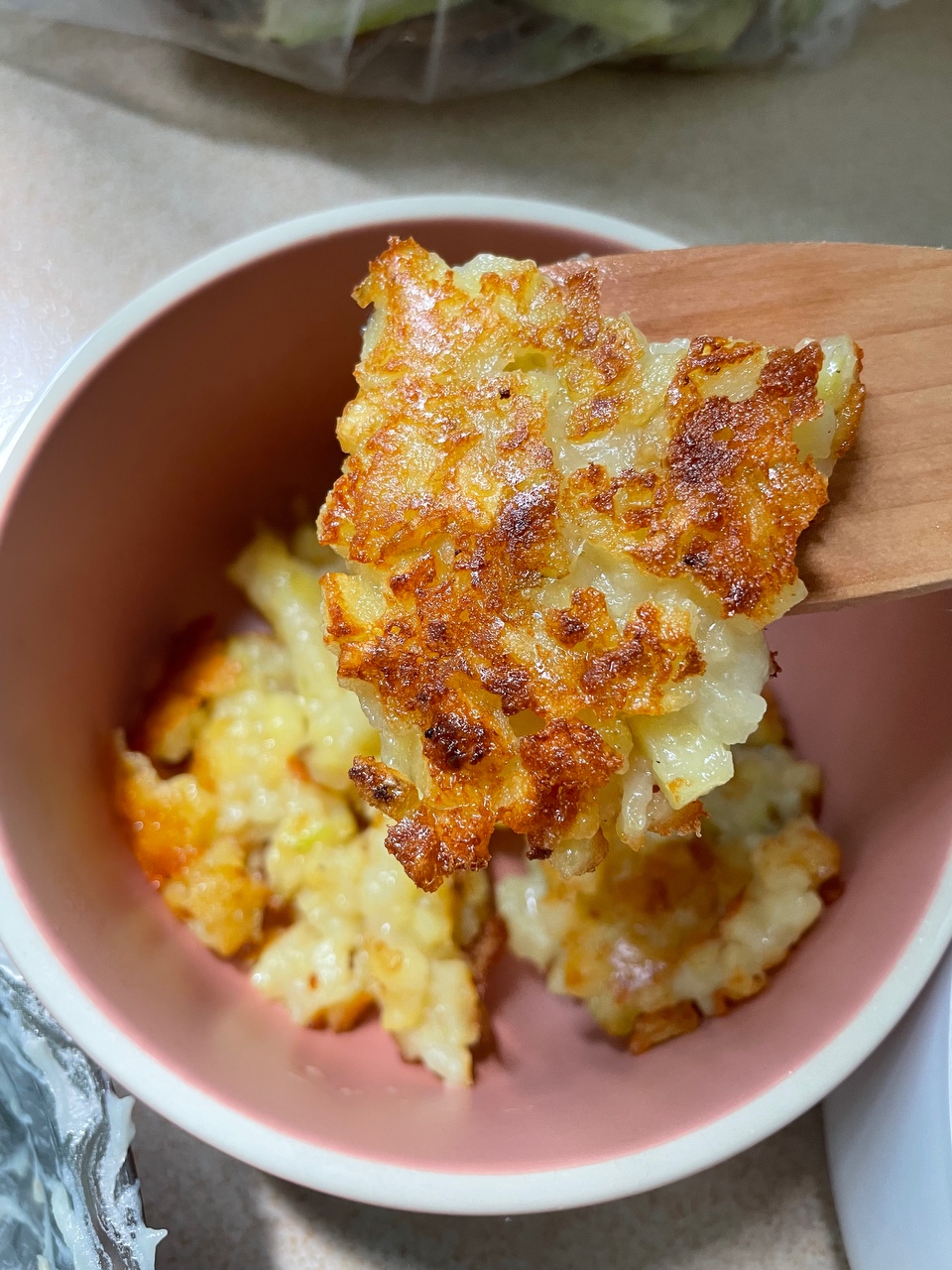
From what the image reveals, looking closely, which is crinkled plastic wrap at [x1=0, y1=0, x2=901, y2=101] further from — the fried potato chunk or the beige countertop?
the fried potato chunk

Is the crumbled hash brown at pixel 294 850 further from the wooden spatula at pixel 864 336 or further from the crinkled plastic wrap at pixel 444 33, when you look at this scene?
the crinkled plastic wrap at pixel 444 33

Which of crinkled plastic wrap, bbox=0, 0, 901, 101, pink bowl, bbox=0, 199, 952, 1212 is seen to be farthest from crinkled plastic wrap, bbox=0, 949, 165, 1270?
crinkled plastic wrap, bbox=0, 0, 901, 101

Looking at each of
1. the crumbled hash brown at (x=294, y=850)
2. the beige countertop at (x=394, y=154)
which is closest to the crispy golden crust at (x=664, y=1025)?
the crumbled hash brown at (x=294, y=850)

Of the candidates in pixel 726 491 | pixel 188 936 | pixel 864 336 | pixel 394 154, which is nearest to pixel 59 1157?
pixel 188 936

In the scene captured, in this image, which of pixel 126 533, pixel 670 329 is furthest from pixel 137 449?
pixel 670 329

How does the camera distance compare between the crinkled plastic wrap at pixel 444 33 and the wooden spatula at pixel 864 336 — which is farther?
the crinkled plastic wrap at pixel 444 33
